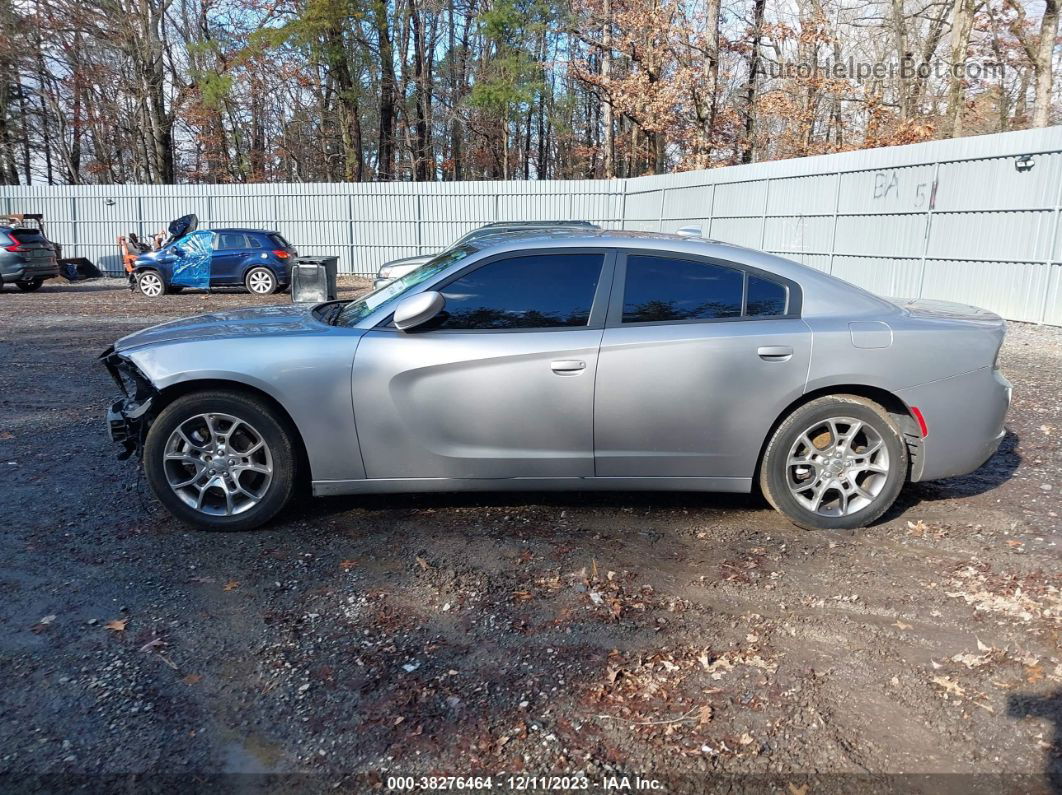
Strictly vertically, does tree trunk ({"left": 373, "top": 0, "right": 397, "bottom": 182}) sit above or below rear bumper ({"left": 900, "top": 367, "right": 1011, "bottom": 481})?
above

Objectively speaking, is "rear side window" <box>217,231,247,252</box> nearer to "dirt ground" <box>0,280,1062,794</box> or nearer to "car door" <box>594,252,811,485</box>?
"dirt ground" <box>0,280,1062,794</box>

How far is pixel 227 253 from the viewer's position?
1797 cm

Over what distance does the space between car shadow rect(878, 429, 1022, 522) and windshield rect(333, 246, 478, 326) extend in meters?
2.83

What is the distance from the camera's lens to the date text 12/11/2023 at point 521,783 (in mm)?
2400

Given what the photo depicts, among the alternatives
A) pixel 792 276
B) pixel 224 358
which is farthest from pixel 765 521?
pixel 224 358

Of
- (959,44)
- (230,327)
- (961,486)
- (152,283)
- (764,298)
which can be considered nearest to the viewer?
(764,298)

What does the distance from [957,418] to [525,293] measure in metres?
2.43

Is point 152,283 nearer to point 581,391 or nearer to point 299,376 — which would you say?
point 299,376

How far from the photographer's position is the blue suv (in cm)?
1798

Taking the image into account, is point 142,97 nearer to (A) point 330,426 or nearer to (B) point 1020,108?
(A) point 330,426

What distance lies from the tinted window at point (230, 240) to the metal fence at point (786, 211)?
6439 mm

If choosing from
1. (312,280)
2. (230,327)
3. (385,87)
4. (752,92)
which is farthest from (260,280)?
(385,87)

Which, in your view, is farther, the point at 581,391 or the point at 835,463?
the point at 835,463

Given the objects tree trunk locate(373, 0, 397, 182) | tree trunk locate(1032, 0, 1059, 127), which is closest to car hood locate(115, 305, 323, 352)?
tree trunk locate(1032, 0, 1059, 127)
